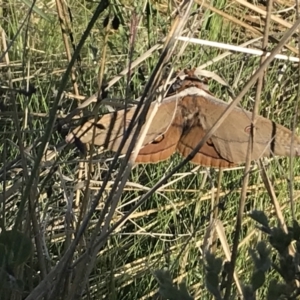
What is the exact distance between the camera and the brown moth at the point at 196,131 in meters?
1.42

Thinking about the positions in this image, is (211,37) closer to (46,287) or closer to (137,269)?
(137,269)

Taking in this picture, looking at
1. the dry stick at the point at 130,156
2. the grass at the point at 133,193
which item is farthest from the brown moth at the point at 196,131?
the dry stick at the point at 130,156

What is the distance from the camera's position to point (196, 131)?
1.51 m

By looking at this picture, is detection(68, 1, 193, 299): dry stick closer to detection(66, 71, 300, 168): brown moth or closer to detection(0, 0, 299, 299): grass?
detection(0, 0, 299, 299): grass

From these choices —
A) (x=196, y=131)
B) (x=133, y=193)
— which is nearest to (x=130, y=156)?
→ (x=196, y=131)

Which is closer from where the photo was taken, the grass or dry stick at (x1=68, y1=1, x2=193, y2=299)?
dry stick at (x1=68, y1=1, x2=193, y2=299)

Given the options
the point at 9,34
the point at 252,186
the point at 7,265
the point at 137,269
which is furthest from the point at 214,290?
the point at 9,34

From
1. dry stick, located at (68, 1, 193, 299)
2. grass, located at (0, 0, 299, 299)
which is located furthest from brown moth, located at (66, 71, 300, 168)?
dry stick, located at (68, 1, 193, 299)

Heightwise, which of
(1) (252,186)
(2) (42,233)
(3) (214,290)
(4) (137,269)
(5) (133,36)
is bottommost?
(4) (137,269)

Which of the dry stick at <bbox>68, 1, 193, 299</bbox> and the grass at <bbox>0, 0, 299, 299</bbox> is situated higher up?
the dry stick at <bbox>68, 1, 193, 299</bbox>

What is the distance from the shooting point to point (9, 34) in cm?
274

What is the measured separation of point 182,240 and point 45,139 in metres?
0.97

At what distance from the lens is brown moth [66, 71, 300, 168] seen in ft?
4.66

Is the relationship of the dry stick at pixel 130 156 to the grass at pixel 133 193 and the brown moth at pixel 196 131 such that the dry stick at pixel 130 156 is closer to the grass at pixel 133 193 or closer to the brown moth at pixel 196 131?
the grass at pixel 133 193
